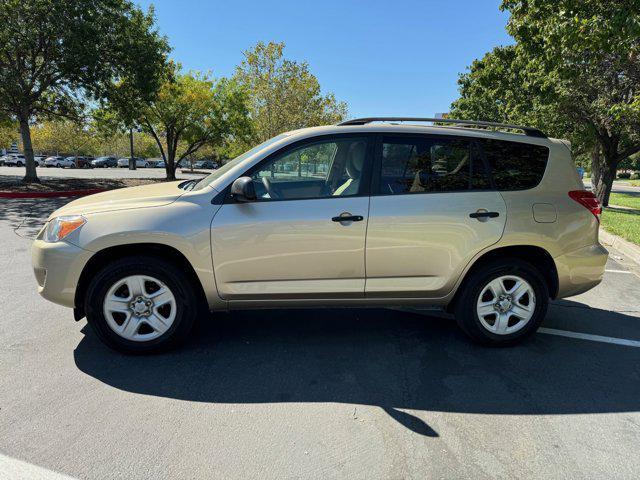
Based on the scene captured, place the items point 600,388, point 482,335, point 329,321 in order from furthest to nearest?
point 329,321 < point 482,335 < point 600,388

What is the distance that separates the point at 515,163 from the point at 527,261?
0.88 m

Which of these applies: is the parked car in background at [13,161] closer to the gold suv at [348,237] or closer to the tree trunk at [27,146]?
the tree trunk at [27,146]

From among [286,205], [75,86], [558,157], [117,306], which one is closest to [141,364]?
[117,306]

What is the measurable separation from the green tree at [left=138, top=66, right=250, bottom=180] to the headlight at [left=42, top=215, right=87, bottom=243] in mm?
22052

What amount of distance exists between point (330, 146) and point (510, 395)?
2.37 metres

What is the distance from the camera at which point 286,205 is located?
10.9 feet

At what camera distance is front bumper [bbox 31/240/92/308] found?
319cm

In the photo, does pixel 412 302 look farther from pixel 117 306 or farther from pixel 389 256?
pixel 117 306

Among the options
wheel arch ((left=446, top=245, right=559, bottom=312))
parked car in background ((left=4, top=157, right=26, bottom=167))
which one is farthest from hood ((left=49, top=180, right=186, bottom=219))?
parked car in background ((left=4, top=157, right=26, bottom=167))

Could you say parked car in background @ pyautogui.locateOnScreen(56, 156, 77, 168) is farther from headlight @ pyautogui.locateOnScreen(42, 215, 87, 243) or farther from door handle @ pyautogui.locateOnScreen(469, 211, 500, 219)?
door handle @ pyautogui.locateOnScreen(469, 211, 500, 219)

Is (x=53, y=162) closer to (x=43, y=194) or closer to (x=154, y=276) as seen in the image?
(x=43, y=194)

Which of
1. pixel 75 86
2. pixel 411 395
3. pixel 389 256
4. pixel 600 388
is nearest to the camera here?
pixel 411 395

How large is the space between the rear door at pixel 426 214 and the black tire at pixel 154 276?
4.82 ft

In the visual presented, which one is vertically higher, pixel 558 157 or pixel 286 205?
pixel 558 157
